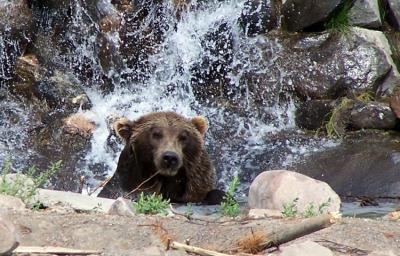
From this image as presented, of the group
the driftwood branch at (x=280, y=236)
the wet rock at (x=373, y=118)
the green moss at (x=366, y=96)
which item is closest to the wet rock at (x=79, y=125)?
the wet rock at (x=373, y=118)

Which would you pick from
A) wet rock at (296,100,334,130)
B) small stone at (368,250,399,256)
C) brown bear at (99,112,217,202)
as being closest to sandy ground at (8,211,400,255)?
small stone at (368,250,399,256)

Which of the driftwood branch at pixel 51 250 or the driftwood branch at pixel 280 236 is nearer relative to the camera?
the driftwood branch at pixel 51 250

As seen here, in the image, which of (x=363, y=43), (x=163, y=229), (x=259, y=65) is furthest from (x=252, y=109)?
(x=163, y=229)

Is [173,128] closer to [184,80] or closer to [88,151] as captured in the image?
[88,151]

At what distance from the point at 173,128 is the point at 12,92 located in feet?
15.4

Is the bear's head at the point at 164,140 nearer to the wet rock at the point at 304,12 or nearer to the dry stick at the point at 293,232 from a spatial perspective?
the dry stick at the point at 293,232

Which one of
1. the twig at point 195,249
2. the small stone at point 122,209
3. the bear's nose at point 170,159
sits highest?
the bear's nose at point 170,159

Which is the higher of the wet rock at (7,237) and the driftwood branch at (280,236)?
the wet rock at (7,237)

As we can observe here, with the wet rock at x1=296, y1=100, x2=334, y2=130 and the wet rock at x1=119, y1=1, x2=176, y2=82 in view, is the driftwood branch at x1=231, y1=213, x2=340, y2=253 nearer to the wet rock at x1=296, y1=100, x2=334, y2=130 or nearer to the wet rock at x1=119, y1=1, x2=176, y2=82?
the wet rock at x1=296, y1=100, x2=334, y2=130

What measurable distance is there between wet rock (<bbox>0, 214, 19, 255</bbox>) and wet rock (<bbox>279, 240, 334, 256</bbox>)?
1.23m

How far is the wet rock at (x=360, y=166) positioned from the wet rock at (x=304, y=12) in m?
2.05

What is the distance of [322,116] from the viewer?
12320mm

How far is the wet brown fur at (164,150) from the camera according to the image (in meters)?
8.82

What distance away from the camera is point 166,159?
8.66 meters
